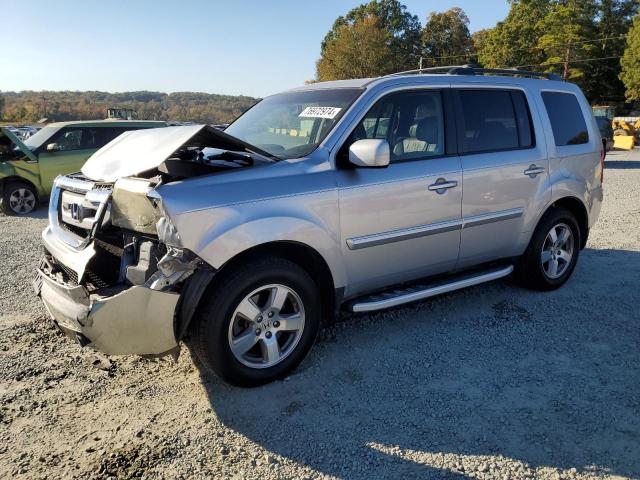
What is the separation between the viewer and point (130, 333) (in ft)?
9.67

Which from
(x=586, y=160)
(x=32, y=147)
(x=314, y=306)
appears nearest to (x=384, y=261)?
(x=314, y=306)

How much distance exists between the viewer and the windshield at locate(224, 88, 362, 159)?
3.79 meters

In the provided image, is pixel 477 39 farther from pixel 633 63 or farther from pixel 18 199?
pixel 18 199

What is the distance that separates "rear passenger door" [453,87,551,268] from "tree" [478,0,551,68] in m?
54.7

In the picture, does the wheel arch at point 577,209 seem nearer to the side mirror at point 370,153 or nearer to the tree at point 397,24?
the side mirror at point 370,153

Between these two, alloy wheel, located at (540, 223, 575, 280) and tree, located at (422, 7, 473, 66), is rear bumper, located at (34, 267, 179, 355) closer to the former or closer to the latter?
alloy wheel, located at (540, 223, 575, 280)

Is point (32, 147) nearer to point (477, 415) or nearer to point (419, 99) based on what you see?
point (419, 99)

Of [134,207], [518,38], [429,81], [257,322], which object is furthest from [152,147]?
[518,38]

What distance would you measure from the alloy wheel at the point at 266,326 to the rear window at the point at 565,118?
124 inches

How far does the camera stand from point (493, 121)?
4.56m

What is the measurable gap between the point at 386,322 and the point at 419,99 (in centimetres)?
184

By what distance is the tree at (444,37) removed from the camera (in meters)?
68.9

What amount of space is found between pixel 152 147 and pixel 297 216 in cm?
106

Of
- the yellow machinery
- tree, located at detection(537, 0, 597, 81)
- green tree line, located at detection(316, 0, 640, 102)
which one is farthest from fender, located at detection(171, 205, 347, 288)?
tree, located at detection(537, 0, 597, 81)
